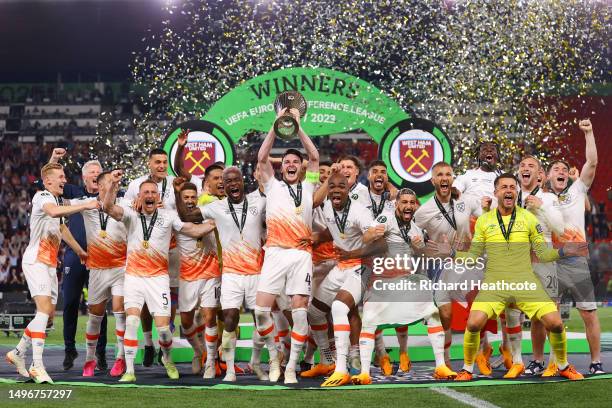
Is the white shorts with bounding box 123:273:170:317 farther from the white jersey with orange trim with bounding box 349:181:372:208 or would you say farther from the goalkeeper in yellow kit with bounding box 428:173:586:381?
the goalkeeper in yellow kit with bounding box 428:173:586:381

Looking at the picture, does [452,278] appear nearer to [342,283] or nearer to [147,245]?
[342,283]

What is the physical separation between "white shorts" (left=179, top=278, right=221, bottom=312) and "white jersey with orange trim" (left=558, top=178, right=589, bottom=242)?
3.53 metres

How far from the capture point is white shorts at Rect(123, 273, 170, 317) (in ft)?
34.8

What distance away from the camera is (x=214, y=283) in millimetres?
11023

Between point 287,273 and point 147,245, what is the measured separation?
1.47 metres

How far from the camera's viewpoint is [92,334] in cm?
1141

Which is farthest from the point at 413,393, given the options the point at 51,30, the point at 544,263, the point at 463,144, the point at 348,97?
the point at 51,30

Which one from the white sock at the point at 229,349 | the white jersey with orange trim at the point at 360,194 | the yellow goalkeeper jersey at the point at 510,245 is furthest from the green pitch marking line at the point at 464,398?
the white jersey with orange trim at the point at 360,194

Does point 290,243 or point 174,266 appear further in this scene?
point 174,266

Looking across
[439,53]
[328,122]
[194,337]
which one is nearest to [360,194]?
[194,337]

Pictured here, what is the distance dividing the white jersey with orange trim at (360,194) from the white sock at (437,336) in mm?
1318

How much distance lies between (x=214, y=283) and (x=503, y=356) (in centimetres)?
311

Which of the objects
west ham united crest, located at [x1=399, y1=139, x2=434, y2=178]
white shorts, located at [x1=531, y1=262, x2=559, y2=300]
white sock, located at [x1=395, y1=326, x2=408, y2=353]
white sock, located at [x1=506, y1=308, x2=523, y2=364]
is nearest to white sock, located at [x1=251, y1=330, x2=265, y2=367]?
white sock, located at [x1=395, y1=326, x2=408, y2=353]

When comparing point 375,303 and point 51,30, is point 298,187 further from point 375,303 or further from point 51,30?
point 51,30
